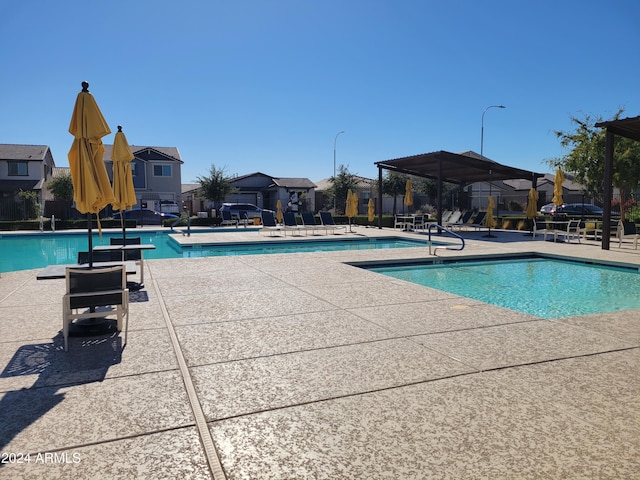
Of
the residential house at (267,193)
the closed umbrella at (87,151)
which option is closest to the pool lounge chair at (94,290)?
the closed umbrella at (87,151)

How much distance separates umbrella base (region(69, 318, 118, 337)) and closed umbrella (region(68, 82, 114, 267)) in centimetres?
89

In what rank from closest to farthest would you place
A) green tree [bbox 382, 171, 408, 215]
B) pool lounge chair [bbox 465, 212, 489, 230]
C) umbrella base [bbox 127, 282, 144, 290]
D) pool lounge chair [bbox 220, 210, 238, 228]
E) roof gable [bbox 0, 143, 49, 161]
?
umbrella base [bbox 127, 282, 144, 290], pool lounge chair [bbox 465, 212, 489, 230], pool lounge chair [bbox 220, 210, 238, 228], roof gable [bbox 0, 143, 49, 161], green tree [bbox 382, 171, 408, 215]

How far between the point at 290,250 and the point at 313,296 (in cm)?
898

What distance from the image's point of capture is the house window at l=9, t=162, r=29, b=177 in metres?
36.2

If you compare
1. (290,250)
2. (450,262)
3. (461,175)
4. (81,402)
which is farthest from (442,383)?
(461,175)

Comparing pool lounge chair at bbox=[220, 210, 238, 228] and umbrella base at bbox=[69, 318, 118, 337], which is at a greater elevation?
pool lounge chair at bbox=[220, 210, 238, 228]

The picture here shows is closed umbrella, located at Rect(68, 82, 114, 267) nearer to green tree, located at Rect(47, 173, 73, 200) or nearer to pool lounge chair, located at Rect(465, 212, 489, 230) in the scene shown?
pool lounge chair, located at Rect(465, 212, 489, 230)

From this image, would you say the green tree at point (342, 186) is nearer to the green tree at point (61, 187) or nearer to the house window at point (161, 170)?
the house window at point (161, 170)

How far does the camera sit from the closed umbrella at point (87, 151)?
17.4ft

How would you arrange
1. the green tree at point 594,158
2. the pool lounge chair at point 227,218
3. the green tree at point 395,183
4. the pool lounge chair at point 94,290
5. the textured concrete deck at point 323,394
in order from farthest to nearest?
the green tree at point 395,183
the pool lounge chair at point 227,218
the green tree at point 594,158
the pool lounge chair at point 94,290
the textured concrete deck at point 323,394

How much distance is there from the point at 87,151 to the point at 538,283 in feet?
28.5

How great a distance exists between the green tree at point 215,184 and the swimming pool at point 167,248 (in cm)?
1297

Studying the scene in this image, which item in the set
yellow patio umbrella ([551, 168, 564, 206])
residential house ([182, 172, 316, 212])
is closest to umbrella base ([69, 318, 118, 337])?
yellow patio umbrella ([551, 168, 564, 206])

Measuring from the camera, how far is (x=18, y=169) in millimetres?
36375
